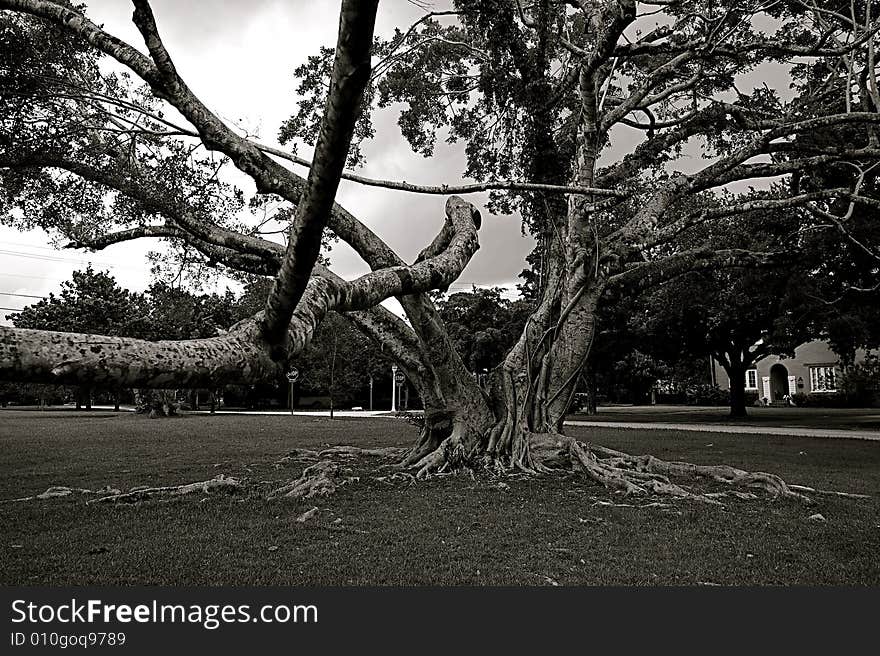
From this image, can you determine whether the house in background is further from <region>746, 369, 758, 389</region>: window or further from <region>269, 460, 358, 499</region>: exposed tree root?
<region>269, 460, 358, 499</region>: exposed tree root

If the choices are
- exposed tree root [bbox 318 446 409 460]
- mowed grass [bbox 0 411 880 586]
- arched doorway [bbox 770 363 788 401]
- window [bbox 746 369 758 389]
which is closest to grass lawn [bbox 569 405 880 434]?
mowed grass [bbox 0 411 880 586]

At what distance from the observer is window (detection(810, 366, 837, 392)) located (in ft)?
136

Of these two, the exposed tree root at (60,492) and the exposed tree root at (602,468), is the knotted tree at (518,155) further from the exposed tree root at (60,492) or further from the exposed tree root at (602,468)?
the exposed tree root at (60,492)

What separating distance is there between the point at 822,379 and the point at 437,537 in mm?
44755

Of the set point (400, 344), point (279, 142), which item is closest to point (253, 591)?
point (400, 344)

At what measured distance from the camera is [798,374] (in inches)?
1743

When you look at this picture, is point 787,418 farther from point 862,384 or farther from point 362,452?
point 362,452

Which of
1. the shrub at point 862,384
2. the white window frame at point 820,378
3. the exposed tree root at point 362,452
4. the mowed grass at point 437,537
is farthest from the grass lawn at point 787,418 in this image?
the exposed tree root at point 362,452

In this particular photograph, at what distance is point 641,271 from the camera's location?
10.9m

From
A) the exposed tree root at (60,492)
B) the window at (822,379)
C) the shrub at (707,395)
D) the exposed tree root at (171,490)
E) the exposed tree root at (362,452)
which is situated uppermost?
the window at (822,379)

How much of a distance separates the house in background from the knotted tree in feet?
111

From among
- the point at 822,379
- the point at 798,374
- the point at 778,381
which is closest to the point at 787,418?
the point at 822,379

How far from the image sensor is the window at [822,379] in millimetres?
41344

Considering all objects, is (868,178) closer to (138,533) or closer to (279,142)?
(279,142)
